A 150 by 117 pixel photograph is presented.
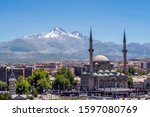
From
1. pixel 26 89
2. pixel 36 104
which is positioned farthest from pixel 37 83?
pixel 36 104

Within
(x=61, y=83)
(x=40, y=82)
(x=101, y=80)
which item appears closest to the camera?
(x=40, y=82)

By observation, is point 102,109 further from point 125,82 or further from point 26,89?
point 125,82

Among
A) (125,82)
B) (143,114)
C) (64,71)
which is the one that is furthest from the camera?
(64,71)

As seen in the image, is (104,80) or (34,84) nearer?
(34,84)

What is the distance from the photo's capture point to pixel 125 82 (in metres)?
37.2

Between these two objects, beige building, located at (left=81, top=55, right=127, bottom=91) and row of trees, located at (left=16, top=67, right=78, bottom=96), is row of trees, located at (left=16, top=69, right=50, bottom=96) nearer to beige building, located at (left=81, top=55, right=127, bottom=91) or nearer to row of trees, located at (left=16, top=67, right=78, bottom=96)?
row of trees, located at (left=16, top=67, right=78, bottom=96)

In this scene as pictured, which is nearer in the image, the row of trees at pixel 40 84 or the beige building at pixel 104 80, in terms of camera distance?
the row of trees at pixel 40 84

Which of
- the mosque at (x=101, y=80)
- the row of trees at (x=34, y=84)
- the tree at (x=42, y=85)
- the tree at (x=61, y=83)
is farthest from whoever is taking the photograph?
the mosque at (x=101, y=80)

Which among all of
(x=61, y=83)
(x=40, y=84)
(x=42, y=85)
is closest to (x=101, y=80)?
(x=61, y=83)

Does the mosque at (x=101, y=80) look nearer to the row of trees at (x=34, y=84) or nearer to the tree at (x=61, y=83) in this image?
the tree at (x=61, y=83)

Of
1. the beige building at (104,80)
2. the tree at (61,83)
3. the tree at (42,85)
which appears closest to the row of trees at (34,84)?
the tree at (42,85)

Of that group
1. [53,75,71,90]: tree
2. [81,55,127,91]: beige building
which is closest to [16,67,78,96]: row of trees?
[53,75,71,90]: tree

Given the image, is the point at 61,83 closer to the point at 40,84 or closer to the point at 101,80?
the point at 40,84

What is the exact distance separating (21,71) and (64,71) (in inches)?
284
